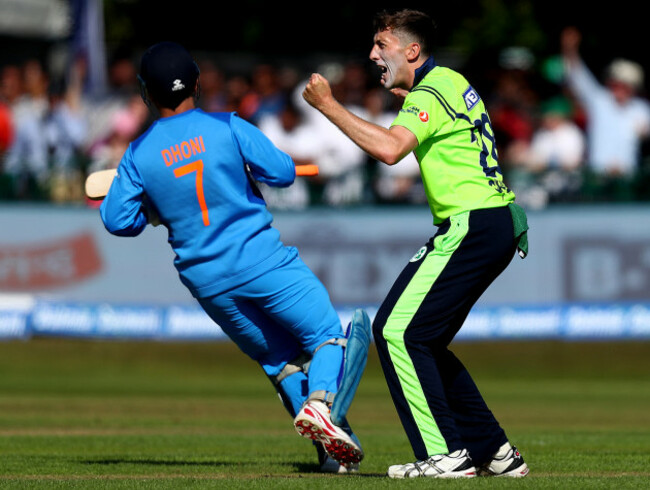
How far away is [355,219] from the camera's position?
17.5m

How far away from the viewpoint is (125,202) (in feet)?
24.0

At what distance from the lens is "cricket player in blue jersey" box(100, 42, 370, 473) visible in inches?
286

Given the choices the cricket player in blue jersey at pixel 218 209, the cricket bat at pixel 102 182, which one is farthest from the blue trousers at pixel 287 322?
the cricket bat at pixel 102 182

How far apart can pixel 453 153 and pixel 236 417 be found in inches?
241

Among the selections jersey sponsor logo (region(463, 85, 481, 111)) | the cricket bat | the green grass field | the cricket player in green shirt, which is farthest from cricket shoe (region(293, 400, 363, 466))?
jersey sponsor logo (region(463, 85, 481, 111))

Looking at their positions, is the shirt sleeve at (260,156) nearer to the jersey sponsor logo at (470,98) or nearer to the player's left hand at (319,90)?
the player's left hand at (319,90)

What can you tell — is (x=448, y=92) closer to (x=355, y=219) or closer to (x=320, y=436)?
(x=320, y=436)

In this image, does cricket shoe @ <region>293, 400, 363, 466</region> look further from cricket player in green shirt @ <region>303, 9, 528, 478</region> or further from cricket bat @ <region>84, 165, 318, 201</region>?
cricket bat @ <region>84, 165, 318, 201</region>

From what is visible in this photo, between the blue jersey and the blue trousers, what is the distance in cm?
9

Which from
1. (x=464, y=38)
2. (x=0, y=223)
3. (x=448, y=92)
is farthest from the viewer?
(x=464, y=38)

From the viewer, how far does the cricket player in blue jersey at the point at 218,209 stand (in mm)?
7254

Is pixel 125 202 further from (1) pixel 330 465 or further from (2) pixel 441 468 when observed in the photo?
(2) pixel 441 468

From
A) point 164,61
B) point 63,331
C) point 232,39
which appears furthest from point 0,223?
point 232,39

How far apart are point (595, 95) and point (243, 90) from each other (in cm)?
495
